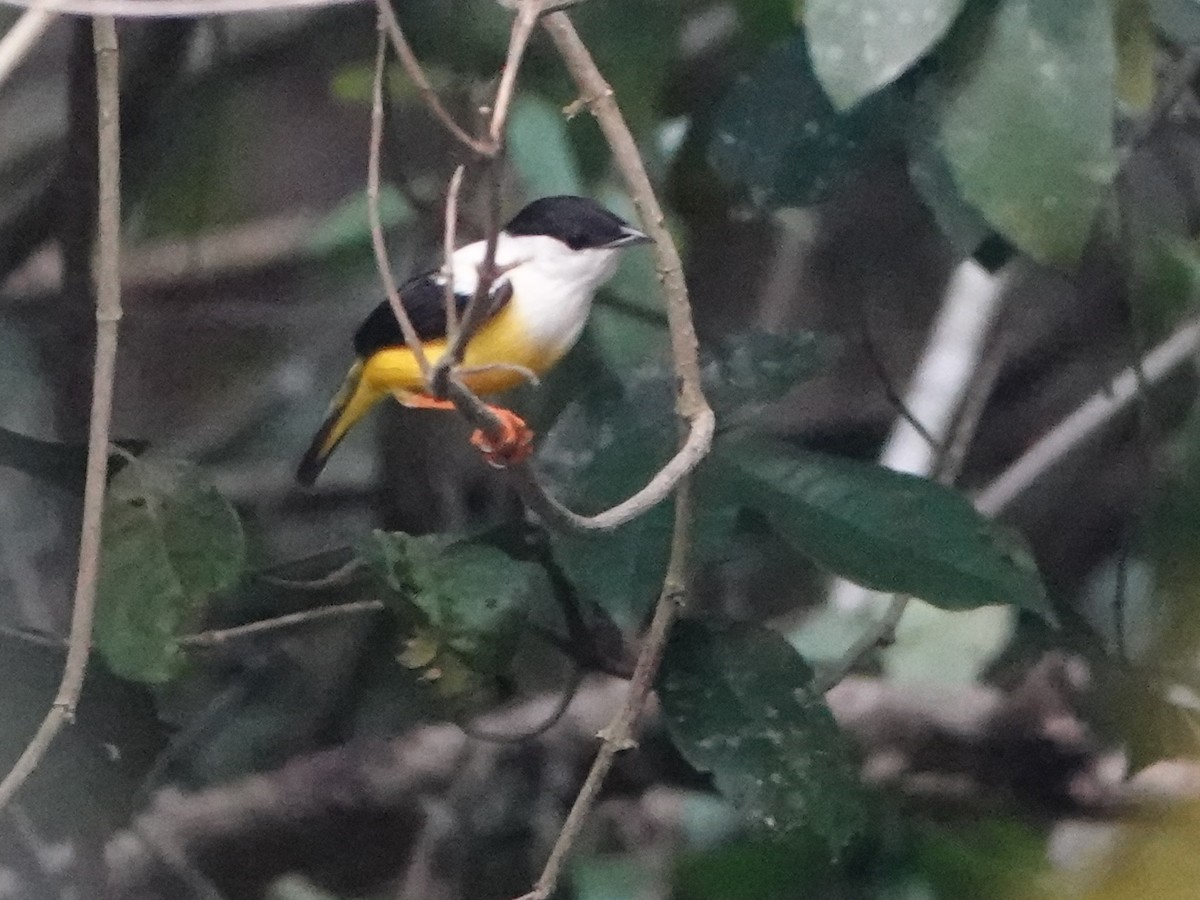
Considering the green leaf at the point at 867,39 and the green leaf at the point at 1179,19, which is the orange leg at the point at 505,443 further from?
the green leaf at the point at 1179,19

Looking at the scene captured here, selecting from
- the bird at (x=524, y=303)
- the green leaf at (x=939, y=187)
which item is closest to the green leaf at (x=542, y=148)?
the bird at (x=524, y=303)

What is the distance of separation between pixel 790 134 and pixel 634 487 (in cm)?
33

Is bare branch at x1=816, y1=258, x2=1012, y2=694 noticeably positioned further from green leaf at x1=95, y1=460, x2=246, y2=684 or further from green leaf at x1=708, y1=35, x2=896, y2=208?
green leaf at x1=95, y1=460, x2=246, y2=684

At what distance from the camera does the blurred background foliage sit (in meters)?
1.27

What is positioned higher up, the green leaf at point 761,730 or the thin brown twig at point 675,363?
the thin brown twig at point 675,363

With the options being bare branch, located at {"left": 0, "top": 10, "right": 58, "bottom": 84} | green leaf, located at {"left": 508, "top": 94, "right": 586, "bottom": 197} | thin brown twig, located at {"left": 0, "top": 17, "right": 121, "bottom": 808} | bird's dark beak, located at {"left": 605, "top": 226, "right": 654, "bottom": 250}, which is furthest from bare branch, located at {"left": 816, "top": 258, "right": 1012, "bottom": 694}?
bare branch, located at {"left": 0, "top": 10, "right": 58, "bottom": 84}

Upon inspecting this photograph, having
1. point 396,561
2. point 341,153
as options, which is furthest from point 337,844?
point 341,153

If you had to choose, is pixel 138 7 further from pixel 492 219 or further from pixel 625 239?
pixel 625 239

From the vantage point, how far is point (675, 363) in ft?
3.69

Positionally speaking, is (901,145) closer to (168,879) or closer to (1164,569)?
(1164,569)

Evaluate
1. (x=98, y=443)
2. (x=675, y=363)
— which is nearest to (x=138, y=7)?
(x=98, y=443)

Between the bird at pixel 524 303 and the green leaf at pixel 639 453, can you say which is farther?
the bird at pixel 524 303

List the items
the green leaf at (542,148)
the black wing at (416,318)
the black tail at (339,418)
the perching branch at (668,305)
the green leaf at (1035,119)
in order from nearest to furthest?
1. the perching branch at (668,305)
2. the green leaf at (1035,119)
3. the black wing at (416,318)
4. the black tail at (339,418)
5. the green leaf at (542,148)

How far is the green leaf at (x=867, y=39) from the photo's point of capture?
1078mm
